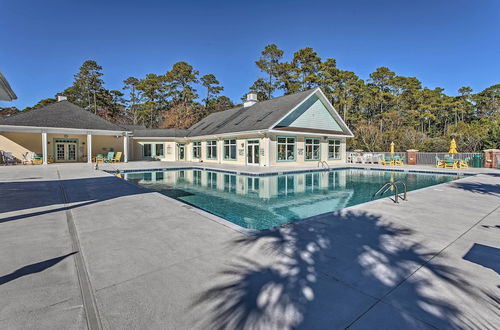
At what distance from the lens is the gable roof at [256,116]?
56.5ft

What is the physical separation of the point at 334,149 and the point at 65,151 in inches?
893

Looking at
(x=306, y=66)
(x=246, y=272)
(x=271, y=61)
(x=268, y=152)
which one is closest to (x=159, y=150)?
(x=268, y=152)

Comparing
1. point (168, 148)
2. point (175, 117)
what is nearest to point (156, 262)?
point (168, 148)

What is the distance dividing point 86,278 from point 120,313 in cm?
79

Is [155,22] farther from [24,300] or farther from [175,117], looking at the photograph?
[24,300]

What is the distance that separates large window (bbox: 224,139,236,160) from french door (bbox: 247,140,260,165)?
1682 millimetres

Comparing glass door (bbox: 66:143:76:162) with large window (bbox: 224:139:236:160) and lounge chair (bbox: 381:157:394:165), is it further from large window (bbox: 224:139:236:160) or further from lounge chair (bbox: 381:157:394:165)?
lounge chair (bbox: 381:157:394:165)

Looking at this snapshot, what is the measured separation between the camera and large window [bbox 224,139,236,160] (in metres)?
19.5

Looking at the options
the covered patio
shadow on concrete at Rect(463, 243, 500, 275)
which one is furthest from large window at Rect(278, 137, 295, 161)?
shadow on concrete at Rect(463, 243, 500, 275)

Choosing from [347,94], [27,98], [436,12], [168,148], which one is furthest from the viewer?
[27,98]

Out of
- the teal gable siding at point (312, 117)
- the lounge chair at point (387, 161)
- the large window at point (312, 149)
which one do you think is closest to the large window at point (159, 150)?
the teal gable siding at point (312, 117)

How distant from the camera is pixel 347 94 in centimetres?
3272

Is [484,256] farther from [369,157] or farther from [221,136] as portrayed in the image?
[369,157]

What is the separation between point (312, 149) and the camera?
770 inches
